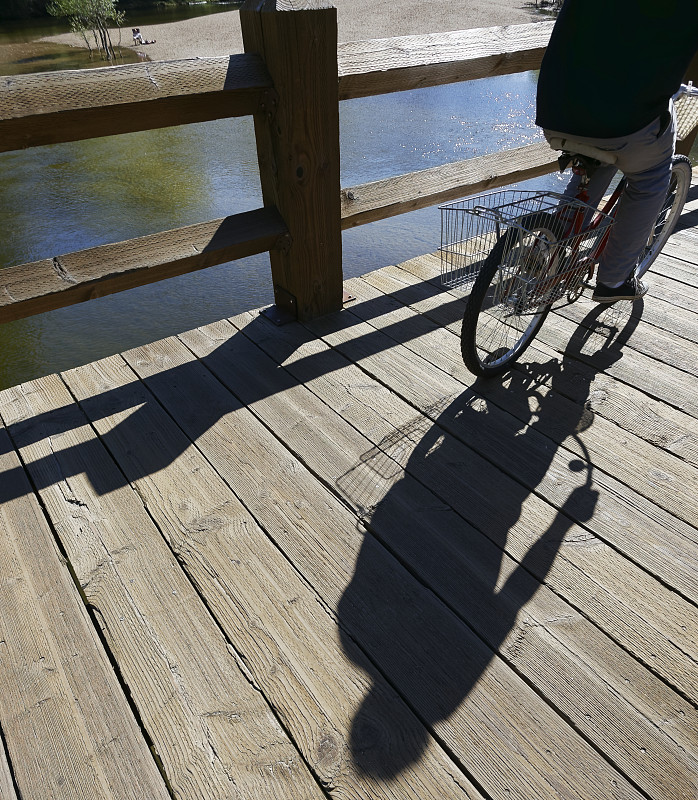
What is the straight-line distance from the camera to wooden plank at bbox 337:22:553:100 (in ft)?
8.48

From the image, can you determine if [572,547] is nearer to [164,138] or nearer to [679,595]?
[679,595]

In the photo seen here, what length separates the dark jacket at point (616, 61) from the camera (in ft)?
→ 6.20

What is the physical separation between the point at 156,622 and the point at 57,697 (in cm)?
28

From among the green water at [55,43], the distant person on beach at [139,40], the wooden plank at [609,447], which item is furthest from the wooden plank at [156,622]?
the distant person on beach at [139,40]

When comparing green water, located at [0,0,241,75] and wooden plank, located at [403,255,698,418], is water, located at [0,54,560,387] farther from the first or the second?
green water, located at [0,0,241,75]

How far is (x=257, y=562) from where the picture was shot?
1782mm

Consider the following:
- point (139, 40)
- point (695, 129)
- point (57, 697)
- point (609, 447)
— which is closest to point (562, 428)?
point (609, 447)

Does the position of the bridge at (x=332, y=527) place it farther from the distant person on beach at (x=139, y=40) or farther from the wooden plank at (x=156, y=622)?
the distant person on beach at (x=139, y=40)

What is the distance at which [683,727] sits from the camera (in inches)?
54.5

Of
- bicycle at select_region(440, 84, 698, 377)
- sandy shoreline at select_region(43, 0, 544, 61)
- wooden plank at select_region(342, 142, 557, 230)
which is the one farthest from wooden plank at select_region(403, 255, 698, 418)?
sandy shoreline at select_region(43, 0, 544, 61)

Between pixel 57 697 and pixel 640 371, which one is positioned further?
pixel 640 371

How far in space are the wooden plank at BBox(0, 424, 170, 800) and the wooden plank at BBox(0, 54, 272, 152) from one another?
4.28 ft

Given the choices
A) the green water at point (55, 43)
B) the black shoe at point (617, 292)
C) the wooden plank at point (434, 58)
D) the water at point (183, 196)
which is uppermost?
the wooden plank at point (434, 58)

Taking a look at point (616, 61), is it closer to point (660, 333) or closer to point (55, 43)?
point (660, 333)
